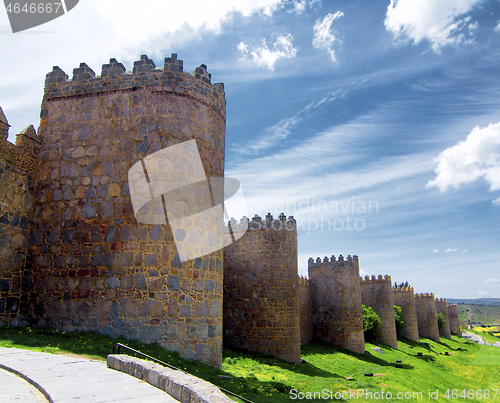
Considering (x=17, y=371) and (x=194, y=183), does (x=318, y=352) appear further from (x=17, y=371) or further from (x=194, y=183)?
(x=17, y=371)

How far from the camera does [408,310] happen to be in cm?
4262

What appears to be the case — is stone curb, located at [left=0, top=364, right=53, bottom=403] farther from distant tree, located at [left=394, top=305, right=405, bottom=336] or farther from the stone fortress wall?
distant tree, located at [left=394, top=305, right=405, bottom=336]

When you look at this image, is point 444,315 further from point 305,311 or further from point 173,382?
point 173,382

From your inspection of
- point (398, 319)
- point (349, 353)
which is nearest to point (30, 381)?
point (349, 353)

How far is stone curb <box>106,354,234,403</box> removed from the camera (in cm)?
382

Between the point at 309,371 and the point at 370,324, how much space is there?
17.9m

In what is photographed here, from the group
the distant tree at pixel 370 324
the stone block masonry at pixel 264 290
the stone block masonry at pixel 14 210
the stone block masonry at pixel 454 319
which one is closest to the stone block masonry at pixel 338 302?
the distant tree at pixel 370 324

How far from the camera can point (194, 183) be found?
887cm

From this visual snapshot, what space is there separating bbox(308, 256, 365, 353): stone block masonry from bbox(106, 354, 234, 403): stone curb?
2407 cm

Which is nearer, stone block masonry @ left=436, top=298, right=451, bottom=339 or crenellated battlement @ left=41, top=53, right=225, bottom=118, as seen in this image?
crenellated battlement @ left=41, top=53, right=225, bottom=118

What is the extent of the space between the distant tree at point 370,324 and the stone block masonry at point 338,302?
559 cm

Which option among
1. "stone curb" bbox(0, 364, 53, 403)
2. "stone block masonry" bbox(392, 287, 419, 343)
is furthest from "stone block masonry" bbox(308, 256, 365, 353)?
"stone curb" bbox(0, 364, 53, 403)

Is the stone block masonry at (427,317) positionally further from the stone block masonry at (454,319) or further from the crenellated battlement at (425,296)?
the stone block masonry at (454,319)

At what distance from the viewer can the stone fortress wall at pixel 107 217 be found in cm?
792
